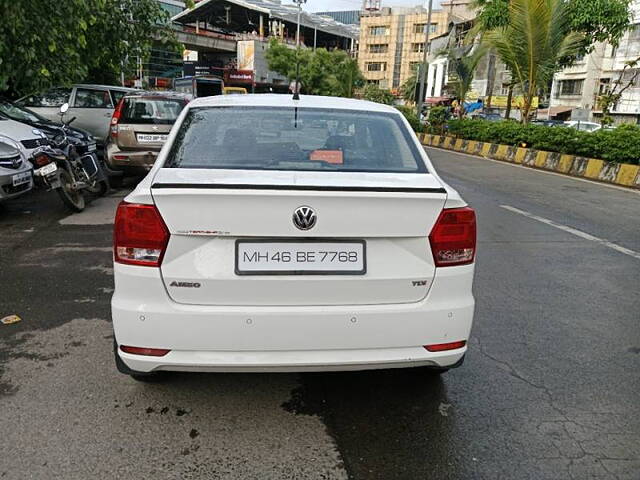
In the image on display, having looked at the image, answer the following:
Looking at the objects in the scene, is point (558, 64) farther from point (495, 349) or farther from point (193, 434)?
point (193, 434)

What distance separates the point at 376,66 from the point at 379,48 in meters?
2.82

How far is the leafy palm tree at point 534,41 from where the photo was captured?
16.2 meters

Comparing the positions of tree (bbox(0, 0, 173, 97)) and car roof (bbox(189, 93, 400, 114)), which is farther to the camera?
tree (bbox(0, 0, 173, 97))

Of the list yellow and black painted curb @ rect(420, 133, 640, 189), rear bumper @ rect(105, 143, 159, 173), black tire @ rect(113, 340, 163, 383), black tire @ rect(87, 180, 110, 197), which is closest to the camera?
black tire @ rect(113, 340, 163, 383)

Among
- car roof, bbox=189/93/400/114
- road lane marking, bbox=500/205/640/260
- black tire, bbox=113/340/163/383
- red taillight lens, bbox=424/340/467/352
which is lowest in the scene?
road lane marking, bbox=500/205/640/260

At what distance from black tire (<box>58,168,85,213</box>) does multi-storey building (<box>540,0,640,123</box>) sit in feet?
117

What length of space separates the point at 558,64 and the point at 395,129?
1771cm

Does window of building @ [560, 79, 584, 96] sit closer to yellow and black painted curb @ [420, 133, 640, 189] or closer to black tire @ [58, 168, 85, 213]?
yellow and black painted curb @ [420, 133, 640, 189]

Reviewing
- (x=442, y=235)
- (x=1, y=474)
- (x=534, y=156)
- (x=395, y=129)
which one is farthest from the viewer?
(x=534, y=156)

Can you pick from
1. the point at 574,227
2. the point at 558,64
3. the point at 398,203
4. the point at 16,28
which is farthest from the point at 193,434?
the point at 558,64

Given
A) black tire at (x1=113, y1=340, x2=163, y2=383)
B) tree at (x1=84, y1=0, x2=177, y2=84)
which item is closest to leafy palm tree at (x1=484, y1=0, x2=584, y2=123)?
tree at (x1=84, y1=0, x2=177, y2=84)

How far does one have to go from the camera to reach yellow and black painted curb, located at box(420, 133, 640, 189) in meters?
12.5

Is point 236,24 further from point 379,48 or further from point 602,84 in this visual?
point 602,84

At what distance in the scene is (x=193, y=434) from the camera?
277 cm
